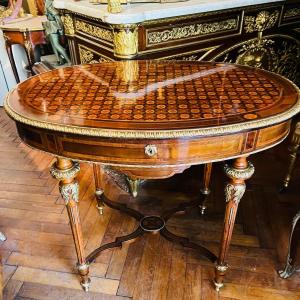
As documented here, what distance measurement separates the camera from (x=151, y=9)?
47.6 inches

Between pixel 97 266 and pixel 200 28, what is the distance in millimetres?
1053

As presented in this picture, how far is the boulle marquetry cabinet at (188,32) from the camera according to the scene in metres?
1.21

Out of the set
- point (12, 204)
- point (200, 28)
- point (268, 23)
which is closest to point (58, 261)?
point (12, 204)

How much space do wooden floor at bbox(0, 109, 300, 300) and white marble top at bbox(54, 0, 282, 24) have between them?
0.80m

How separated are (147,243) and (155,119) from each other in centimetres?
72

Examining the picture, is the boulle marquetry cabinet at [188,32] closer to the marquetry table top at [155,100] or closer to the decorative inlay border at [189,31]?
the decorative inlay border at [189,31]

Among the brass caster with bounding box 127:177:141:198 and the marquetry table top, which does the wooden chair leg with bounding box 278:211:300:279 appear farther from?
the brass caster with bounding box 127:177:141:198

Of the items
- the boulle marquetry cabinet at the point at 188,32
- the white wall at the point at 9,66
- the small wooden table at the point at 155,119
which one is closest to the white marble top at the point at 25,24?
the white wall at the point at 9,66

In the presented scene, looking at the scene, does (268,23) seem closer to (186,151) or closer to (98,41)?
(98,41)

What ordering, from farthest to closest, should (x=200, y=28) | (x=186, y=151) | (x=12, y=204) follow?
(x=12, y=204), (x=200, y=28), (x=186, y=151)

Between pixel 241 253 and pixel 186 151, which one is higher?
pixel 186 151

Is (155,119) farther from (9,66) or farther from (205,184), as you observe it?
(9,66)

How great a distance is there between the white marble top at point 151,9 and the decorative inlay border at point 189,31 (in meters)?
0.07

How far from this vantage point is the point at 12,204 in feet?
4.99
